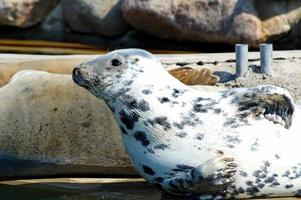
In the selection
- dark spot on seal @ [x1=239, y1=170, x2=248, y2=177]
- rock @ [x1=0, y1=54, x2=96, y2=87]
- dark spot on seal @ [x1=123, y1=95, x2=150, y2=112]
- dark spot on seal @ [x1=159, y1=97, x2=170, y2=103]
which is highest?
rock @ [x1=0, y1=54, x2=96, y2=87]

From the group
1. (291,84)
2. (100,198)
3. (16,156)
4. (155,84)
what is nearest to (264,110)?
(155,84)

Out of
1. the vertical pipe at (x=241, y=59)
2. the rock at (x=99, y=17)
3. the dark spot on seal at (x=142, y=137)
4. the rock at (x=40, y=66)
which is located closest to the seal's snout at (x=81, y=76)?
the dark spot on seal at (x=142, y=137)

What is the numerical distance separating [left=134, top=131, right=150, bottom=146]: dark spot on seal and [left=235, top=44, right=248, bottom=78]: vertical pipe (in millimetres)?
2897

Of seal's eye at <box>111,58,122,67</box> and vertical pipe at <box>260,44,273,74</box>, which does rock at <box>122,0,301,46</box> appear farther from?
seal's eye at <box>111,58,122,67</box>

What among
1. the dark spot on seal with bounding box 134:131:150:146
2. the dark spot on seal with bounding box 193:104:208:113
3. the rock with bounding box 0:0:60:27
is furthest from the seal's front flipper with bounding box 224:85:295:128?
the rock with bounding box 0:0:60:27

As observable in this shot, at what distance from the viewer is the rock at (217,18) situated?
36.1 ft

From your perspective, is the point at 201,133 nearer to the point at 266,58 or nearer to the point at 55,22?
the point at 266,58

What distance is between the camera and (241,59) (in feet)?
25.1

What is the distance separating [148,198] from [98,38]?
7584 mm

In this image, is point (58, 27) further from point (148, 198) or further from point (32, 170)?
point (148, 198)

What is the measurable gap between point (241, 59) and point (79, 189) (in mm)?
2670

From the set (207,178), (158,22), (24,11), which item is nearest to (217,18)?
(158,22)

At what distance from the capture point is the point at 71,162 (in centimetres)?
585

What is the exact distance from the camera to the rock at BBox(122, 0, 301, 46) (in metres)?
11.0
